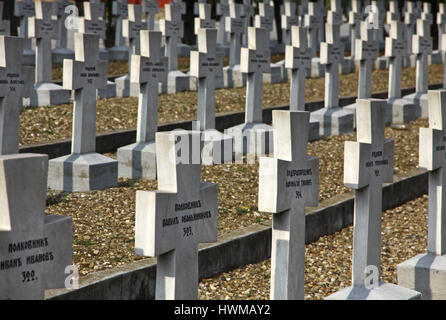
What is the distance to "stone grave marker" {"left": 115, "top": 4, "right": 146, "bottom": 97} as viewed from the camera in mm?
14180

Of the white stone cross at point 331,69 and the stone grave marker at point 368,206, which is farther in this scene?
the white stone cross at point 331,69

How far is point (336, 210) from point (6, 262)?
5.00 meters

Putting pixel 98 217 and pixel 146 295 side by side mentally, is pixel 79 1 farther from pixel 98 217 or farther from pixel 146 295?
pixel 146 295

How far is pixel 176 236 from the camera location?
4512mm

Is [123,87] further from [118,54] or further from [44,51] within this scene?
[118,54]

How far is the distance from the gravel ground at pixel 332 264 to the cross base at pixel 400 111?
4942mm

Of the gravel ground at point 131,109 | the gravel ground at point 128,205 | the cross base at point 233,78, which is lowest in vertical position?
the gravel ground at point 128,205

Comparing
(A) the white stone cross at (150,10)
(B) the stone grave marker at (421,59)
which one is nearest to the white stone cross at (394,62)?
(B) the stone grave marker at (421,59)

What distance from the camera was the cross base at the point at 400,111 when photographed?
1397 centimetres

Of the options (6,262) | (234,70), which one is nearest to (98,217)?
(6,262)

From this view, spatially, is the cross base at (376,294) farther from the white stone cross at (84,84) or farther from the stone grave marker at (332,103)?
the stone grave marker at (332,103)

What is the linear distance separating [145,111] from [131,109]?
275 cm

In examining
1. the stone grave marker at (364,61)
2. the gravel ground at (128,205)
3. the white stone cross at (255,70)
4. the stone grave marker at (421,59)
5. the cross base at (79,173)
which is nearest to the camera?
the gravel ground at (128,205)

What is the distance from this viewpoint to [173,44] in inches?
627
